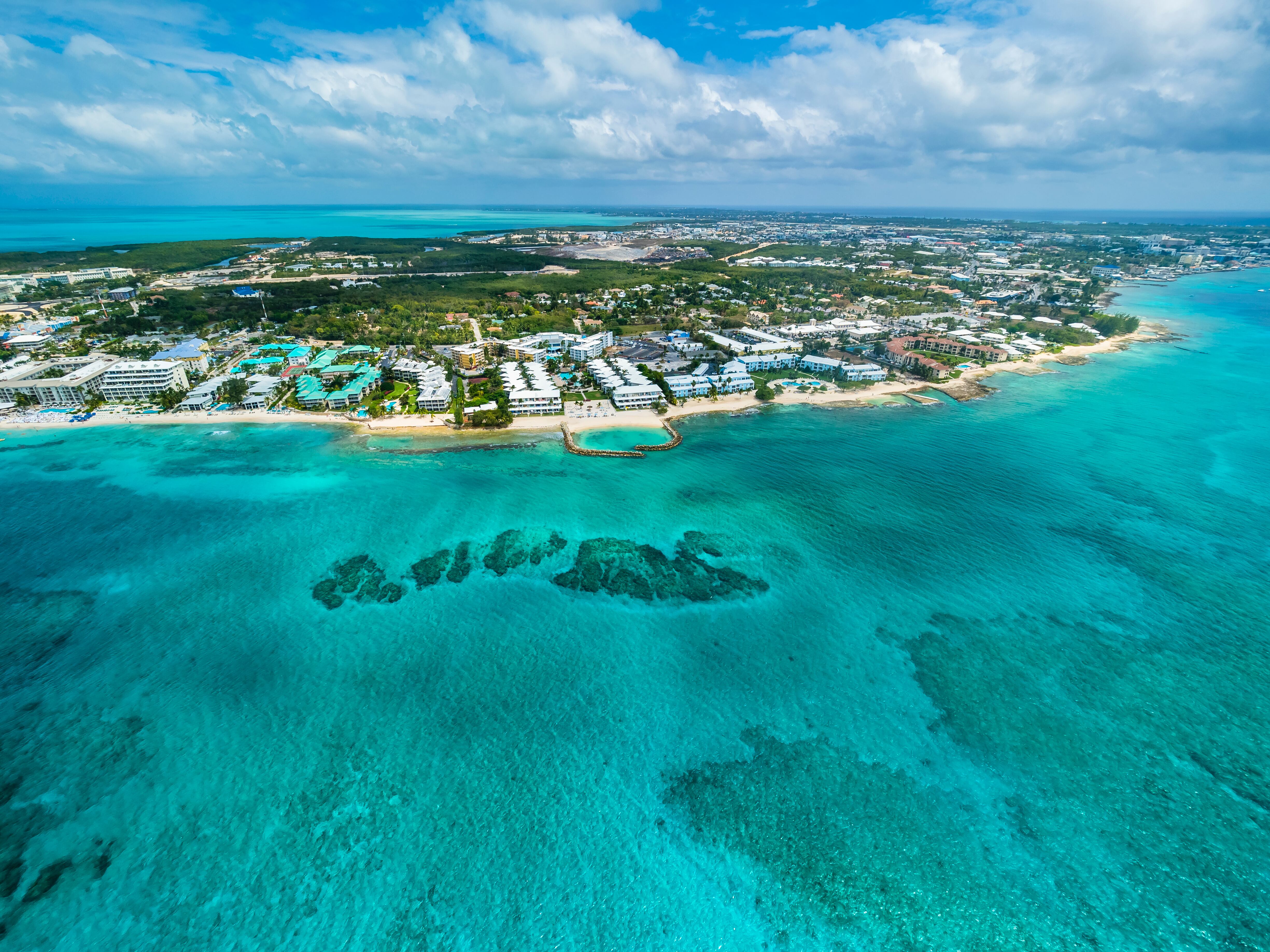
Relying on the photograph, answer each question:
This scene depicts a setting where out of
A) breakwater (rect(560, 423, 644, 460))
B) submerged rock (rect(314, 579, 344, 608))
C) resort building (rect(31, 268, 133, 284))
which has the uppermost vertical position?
resort building (rect(31, 268, 133, 284))

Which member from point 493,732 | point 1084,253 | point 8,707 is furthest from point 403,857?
point 1084,253

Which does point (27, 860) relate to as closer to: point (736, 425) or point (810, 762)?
point (810, 762)

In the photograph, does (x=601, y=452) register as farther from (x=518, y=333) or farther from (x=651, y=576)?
(x=518, y=333)

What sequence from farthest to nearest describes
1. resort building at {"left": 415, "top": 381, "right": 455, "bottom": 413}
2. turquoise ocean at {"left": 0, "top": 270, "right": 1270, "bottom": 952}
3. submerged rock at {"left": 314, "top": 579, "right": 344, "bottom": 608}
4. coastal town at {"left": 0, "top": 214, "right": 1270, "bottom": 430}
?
coastal town at {"left": 0, "top": 214, "right": 1270, "bottom": 430}, resort building at {"left": 415, "top": 381, "right": 455, "bottom": 413}, submerged rock at {"left": 314, "top": 579, "right": 344, "bottom": 608}, turquoise ocean at {"left": 0, "top": 270, "right": 1270, "bottom": 952}

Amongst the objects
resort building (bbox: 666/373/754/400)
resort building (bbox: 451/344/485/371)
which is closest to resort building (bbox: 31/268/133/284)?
resort building (bbox: 451/344/485/371)

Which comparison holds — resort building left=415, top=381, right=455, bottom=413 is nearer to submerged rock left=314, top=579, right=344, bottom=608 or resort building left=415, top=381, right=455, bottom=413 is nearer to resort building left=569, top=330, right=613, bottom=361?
resort building left=569, top=330, right=613, bottom=361

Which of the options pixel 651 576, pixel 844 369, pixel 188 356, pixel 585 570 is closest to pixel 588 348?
pixel 844 369

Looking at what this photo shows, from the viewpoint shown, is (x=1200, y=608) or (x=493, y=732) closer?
(x=493, y=732)
